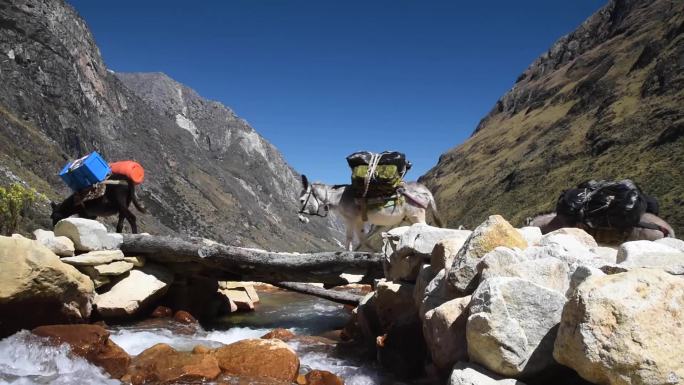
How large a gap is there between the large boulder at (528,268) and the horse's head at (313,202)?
8579 millimetres

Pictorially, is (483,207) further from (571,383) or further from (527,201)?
(571,383)

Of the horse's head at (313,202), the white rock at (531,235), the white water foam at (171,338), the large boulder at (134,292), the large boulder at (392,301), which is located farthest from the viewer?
the horse's head at (313,202)

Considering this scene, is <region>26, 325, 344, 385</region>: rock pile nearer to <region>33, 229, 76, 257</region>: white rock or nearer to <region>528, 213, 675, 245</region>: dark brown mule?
<region>33, 229, 76, 257</region>: white rock

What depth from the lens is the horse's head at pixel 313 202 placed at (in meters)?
13.5

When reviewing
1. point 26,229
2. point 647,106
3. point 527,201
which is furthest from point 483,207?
point 26,229

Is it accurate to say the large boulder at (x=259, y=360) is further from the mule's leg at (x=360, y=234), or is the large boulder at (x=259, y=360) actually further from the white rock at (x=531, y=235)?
the mule's leg at (x=360, y=234)

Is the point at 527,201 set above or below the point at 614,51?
below

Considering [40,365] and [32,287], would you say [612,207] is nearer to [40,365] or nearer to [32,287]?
[40,365]

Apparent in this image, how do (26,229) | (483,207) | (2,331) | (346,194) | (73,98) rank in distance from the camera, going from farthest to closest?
(73,98) < (483,207) < (26,229) < (346,194) < (2,331)

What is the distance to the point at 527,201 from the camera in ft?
247

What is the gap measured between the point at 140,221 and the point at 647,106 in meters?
84.4

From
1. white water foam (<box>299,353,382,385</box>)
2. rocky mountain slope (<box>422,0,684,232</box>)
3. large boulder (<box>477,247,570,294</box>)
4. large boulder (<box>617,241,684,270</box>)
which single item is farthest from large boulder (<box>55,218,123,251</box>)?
rocky mountain slope (<box>422,0,684,232</box>)

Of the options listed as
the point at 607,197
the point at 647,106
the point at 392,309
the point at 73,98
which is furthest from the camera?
the point at 73,98

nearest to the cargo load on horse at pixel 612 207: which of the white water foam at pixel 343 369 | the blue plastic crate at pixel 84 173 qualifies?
the white water foam at pixel 343 369
